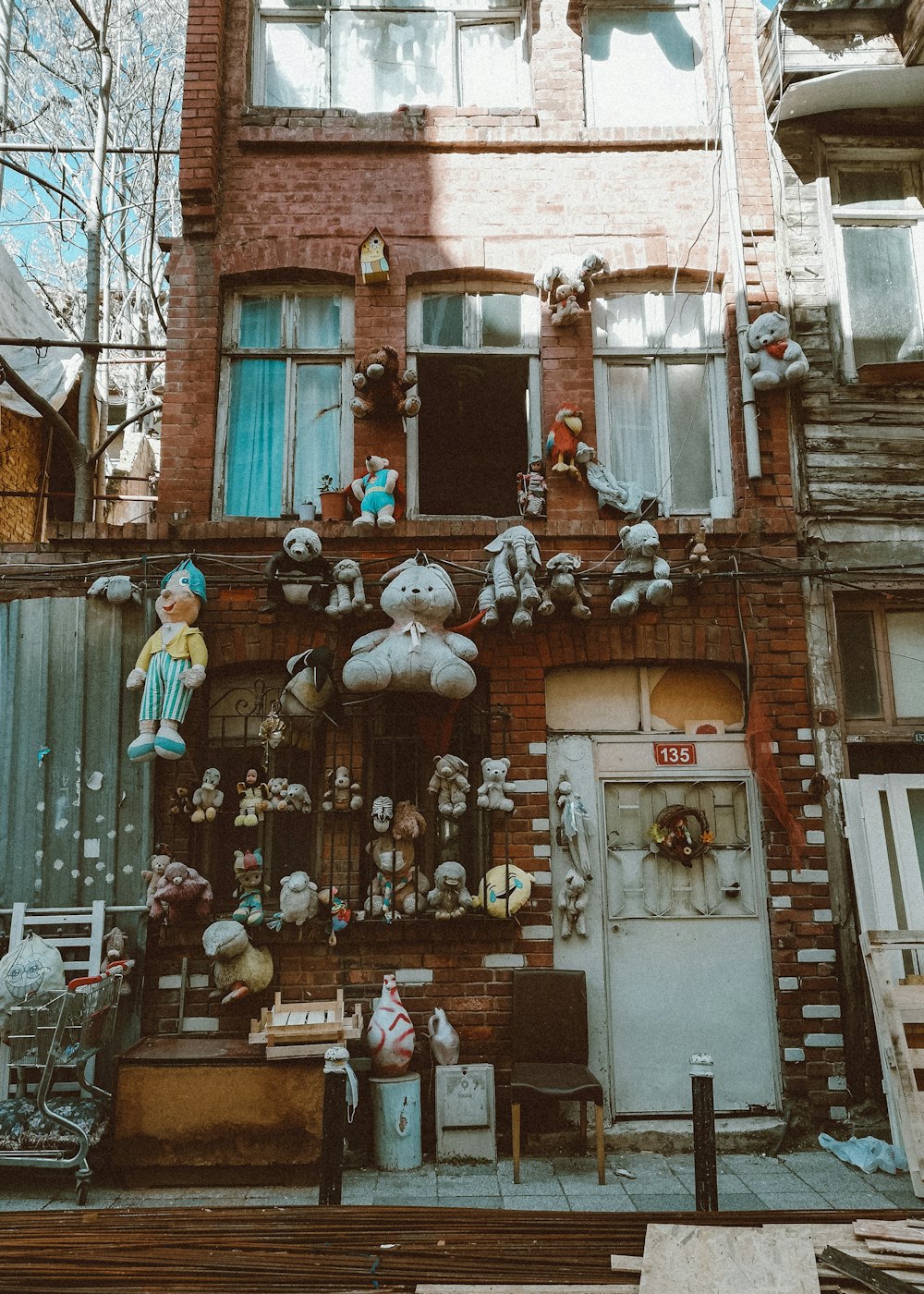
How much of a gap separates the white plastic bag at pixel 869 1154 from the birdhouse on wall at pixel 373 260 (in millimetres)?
6787

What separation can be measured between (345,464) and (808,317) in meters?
3.79

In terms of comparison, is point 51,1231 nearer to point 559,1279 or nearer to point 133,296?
point 559,1279

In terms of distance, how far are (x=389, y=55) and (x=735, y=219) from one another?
129 inches

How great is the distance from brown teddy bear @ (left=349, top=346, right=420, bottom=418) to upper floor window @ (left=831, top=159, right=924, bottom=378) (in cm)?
345

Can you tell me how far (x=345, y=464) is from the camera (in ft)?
23.0

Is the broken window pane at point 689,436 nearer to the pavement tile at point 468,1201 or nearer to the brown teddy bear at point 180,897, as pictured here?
the brown teddy bear at point 180,897

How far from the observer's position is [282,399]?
23.5 ft

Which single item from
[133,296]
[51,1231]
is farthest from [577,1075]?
[133,296]

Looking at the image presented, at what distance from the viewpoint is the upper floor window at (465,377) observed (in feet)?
23.7

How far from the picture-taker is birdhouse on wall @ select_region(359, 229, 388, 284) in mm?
6969

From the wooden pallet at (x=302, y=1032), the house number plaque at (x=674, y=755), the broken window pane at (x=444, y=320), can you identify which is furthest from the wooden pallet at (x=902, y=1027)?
the broken window pane at (x=444, y=320)

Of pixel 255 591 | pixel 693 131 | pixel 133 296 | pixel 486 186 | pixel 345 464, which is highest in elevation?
pixel 133 296

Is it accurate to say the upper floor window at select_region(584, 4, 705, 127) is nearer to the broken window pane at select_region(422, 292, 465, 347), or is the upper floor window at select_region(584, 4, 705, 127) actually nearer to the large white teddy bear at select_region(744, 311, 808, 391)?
the broken window pane at select_region(422, 292, 465, 347)

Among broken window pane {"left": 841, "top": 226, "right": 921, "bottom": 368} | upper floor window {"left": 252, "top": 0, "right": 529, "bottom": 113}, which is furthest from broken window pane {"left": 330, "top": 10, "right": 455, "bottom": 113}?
broken window pane {"left": 841, "top": 226, "right": 921, "bottom": 368}
